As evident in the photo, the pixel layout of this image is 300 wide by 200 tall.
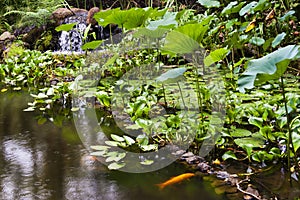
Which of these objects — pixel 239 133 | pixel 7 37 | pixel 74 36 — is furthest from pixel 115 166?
pixel 7 37

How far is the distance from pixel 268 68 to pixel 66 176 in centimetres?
108

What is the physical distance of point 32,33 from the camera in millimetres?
6910

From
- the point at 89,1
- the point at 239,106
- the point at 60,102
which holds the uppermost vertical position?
the point at 89,1

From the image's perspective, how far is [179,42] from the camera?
166 centimetres

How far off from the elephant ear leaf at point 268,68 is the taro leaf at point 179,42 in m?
0.58

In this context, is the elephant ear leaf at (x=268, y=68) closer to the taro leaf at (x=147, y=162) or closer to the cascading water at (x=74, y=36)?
the taro leaf at (x=147, y=162)

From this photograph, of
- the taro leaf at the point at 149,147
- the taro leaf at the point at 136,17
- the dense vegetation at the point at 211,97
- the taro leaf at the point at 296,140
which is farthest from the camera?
the taro leaf at the point at 136,17

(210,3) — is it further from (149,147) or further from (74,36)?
(74,36)

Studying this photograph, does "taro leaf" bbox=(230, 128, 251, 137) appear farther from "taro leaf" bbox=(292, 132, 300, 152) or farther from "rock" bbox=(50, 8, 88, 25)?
"rock" bbox=(50, 8, 88, 25)

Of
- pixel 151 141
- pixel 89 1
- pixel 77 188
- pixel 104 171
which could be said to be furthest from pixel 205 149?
pixel 89 1

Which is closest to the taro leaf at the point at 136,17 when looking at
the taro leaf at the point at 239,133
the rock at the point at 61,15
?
the taro leaf at the point at 239,133

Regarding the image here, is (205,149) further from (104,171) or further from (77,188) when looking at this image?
(77,188)

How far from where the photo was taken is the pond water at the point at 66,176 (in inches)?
56.1

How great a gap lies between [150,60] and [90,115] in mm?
1156
